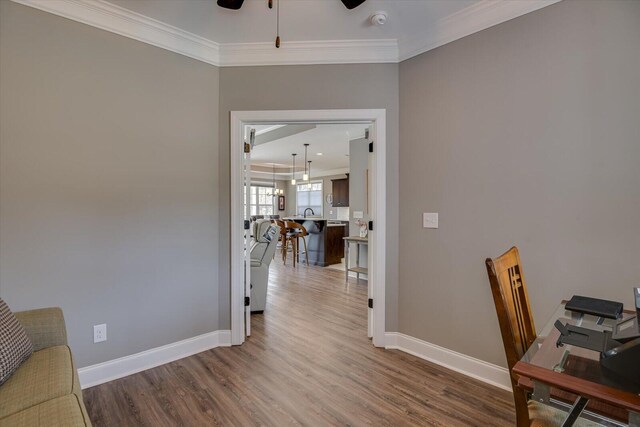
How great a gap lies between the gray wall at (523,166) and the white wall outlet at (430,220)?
4 centimetres

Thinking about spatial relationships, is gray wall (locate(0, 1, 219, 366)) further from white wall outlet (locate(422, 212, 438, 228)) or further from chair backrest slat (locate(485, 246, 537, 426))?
chair backrest slat (locate(485, 246, 537, 426))

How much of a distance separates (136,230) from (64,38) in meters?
1.39

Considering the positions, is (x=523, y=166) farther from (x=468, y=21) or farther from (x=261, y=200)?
(x=261, y=200)

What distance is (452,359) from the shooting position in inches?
91.0

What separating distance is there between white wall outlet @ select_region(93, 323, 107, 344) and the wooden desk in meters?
2.53

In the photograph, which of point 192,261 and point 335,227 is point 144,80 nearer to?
point 192,261

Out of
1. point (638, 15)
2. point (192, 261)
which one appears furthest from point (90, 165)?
point (638, 15)

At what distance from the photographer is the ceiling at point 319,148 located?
5.56 metres

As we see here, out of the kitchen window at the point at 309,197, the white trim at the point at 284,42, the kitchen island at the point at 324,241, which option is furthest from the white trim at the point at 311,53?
the kitchen window at the point at 309,197

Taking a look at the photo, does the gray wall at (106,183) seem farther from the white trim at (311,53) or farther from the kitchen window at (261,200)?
the kitchen window at (261,200)

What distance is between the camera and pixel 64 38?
2.00 meters

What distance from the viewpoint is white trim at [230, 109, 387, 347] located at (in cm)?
262

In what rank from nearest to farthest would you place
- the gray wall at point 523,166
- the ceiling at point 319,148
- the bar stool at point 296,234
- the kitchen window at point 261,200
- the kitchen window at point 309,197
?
1. the gray wall at point 523,166
2. the ceiling at point 319,148
3. the bar stool at point 296,234
4. the kitchen window at point 309,197
5. the kitchen window at point 261,200

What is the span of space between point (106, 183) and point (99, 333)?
1088 millimetres
